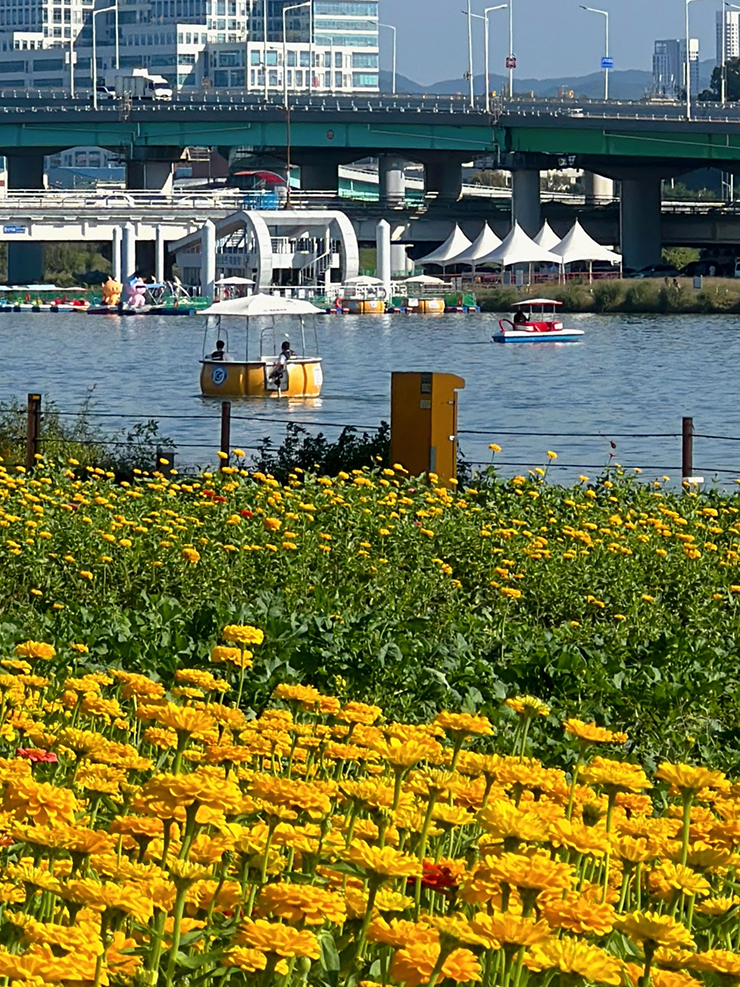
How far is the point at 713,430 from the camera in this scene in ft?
131

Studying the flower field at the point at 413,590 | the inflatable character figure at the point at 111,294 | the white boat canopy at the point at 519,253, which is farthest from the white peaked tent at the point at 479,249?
the flower field at the point at 413,590

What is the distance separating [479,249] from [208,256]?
1783cm

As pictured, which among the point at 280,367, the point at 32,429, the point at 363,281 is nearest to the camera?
the point at 32,429

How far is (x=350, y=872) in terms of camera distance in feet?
13.8

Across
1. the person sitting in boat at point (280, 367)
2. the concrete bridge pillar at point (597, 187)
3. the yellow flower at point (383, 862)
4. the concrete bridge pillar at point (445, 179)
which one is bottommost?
the yellow flower at point (383, 862)

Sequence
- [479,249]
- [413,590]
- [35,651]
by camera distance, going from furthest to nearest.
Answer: [479,249] → [413,590] → [35,651]

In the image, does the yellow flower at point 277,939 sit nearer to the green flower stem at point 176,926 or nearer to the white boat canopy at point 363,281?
the green flower stem at point 176,926

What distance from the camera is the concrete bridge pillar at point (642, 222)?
386 ft

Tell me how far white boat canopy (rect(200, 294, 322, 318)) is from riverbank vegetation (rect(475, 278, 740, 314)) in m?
53.8

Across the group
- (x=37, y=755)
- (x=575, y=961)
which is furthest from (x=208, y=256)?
(x=575, y=961)

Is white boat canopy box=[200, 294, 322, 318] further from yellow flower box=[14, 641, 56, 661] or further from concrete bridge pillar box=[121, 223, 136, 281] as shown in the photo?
concrete bridge pillar box=[121, 223, 136, 281]

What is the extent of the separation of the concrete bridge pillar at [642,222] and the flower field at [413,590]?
4025 inches

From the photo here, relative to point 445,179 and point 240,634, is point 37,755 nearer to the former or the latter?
point 240,634

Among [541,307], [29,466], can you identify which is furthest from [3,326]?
[29,466]
